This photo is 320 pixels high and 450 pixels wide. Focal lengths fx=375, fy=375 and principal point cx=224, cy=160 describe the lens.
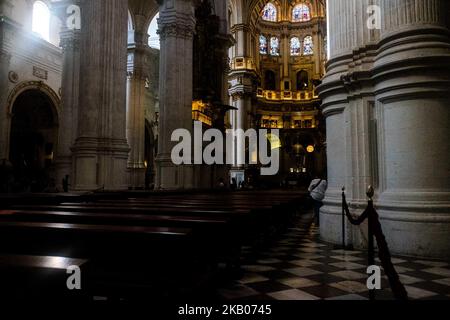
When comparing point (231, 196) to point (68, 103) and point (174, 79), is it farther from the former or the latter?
point (68, 103)

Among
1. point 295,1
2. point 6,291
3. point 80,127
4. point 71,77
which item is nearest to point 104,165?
point 80,127

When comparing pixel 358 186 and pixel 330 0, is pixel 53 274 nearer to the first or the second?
pixel 358 186

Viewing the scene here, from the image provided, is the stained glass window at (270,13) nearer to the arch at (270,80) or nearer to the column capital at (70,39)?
the arch at (270,80)

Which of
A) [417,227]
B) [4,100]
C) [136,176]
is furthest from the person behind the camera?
[136,176]

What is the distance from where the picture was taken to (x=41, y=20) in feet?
63.6

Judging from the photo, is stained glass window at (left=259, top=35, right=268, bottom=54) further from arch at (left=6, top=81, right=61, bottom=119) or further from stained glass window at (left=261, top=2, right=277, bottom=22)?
arch at (left=6, top=81, right=61, bottom=119)

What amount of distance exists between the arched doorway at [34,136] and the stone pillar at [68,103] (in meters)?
6.42

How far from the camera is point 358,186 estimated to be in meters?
6.19

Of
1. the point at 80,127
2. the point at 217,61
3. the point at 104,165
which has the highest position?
the point at 217,61

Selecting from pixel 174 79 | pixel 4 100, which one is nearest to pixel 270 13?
pixel 174 79

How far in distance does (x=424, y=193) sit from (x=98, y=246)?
4485 mm

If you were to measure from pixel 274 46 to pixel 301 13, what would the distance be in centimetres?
468

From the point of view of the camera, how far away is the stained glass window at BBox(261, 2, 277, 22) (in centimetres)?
4106

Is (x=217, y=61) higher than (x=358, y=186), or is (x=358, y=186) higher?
(x=217, y=61)
